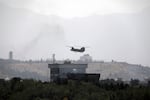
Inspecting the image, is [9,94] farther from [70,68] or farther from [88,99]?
[70,68]

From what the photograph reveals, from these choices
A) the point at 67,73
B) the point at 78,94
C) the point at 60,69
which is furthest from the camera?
the point at 60,69

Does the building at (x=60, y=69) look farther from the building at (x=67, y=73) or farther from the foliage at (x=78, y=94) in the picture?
the foliage at (x=78, y=94)

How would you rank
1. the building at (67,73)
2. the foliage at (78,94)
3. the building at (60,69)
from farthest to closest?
the building at (60,69), the building at (67,73), the foliage at (78,94)

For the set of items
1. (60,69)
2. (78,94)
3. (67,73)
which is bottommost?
(78,94)

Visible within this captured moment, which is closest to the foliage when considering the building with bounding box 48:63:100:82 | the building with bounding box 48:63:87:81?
the building with bounding box 48:63:100:82

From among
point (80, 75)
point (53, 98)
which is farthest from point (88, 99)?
point (80, 75)

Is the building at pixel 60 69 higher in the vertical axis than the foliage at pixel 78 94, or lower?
higher

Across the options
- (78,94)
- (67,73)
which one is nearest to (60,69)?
(67,73)

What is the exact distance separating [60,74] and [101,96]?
163ft

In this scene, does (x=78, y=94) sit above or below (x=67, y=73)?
→ below

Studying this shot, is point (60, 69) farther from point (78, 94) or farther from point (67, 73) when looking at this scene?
point (78, 94)

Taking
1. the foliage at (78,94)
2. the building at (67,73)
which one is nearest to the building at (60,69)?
the building at (67,73)

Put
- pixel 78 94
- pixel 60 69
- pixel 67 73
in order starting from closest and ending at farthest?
pixel 78 94 < pixel 67 73 < pixel 60 69

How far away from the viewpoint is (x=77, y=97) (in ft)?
160
